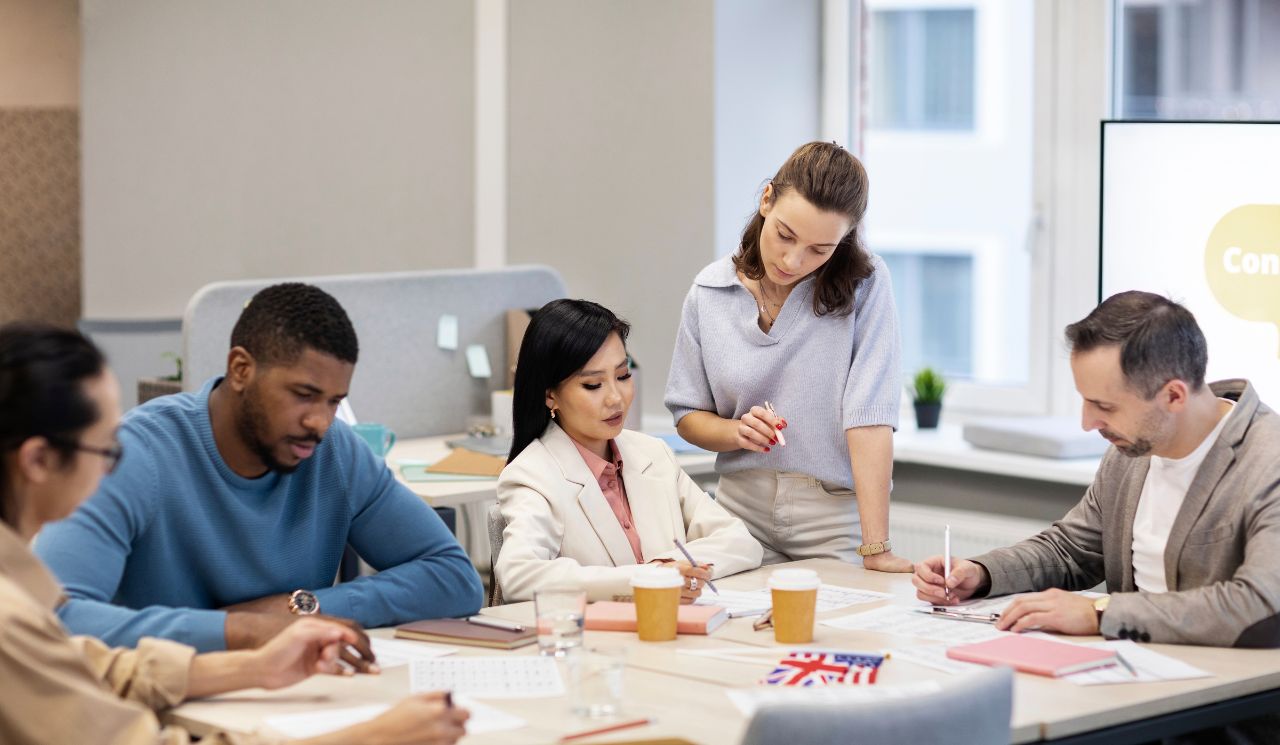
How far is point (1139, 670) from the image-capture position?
2.15m

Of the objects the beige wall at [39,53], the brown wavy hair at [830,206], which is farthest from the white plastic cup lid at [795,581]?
the beige wall at [39,53]

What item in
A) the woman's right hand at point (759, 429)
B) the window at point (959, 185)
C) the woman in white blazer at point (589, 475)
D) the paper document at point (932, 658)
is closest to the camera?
the paper document at point (932, 658)

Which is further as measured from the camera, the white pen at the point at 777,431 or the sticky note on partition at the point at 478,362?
the sticky note on partition at the point at 478,362

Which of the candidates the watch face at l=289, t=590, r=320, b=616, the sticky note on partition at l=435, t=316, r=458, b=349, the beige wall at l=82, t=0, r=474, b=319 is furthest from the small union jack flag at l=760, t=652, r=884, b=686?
the beige wall at l=82, t=0, r=474, b=319

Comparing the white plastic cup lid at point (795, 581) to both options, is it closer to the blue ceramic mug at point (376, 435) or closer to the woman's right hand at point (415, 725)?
the woman's right hand at point (415, 725)

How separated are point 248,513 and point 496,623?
1.38 ft

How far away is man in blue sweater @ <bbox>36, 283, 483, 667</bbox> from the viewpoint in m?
2.14

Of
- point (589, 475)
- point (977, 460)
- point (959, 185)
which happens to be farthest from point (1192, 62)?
point (589, 475)

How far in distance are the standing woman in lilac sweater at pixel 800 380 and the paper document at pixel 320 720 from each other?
1089mm

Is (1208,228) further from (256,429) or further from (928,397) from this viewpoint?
(256,429)

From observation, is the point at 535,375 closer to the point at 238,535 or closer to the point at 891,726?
the point at 238,535

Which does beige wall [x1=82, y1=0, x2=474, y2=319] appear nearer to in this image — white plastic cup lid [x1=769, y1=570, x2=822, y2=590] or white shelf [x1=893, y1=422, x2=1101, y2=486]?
white shelf [x1=893, y1=422, x2=1101, y2=486]

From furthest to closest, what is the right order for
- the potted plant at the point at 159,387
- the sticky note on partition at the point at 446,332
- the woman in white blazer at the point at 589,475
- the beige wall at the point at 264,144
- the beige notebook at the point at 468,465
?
the beige wall at the point at 264,144 → the sticky note on partition at the point at 446,332 → the potted plant at the point at 159,387 → the beige notebook at the point at 468,465 → the woman in white blazer at the point at 589,475

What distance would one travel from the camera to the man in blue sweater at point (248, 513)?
84.4 inches
